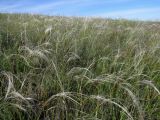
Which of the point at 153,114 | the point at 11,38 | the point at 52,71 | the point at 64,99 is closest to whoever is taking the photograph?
the point at 64,99

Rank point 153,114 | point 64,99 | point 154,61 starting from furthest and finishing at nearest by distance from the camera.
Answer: point 154,61 → point 153,114 → point 64,99

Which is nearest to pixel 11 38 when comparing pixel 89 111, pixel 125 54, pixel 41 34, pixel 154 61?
pixel 41 34

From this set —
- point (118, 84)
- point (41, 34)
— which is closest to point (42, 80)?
point (118, 84)

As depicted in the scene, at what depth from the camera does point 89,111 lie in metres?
2.23

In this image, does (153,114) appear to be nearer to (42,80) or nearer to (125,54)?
(42,80)

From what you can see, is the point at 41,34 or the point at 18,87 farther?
the point at 41,34

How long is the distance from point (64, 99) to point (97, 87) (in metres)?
0.30

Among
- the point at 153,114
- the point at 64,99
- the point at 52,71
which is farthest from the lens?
the point at 52,71

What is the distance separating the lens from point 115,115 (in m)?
2.27

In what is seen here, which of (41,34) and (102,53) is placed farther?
(41,34)

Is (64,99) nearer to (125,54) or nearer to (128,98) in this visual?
(128,98)

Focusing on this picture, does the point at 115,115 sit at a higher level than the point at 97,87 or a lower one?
lower

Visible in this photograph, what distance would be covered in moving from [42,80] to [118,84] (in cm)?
55

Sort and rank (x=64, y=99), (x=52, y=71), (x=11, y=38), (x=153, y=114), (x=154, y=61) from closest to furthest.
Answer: (x=64, y=99)
(x=153, y=114)
(x=52, y=71)
(x=154, y=61)
(x=11, y=38)
